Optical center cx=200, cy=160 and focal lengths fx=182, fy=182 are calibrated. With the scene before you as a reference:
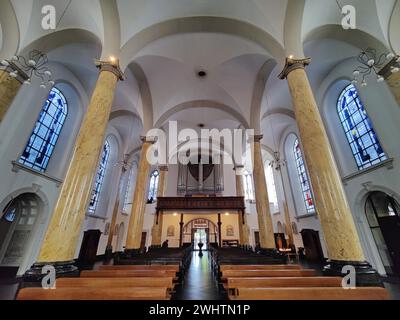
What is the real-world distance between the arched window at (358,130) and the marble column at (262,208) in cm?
382

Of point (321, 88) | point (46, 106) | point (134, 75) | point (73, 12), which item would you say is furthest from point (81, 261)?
point (321, 88)

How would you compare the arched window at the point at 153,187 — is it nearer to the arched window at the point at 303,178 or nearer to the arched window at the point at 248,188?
the arched window at the point at 248,188

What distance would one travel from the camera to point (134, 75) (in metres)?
8.46

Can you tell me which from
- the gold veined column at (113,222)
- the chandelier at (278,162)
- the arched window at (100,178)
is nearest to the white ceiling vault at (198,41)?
the arched window at (100,178)

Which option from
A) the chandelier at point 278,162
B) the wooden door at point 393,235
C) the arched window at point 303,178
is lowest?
the wooden door at point 393,235

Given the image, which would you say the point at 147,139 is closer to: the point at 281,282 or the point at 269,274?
the point at 269,274

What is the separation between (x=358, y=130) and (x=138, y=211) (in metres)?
9.74

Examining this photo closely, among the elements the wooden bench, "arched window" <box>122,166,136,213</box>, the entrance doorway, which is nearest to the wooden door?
the wooden bench

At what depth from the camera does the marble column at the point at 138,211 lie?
7156 millimetres

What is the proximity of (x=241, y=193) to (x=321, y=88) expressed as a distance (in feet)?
25.2

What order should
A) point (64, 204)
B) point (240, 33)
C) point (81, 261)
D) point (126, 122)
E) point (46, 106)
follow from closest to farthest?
point (64, 204) < point (240, 33) < point (46, 106) < point (81, 261) < point (126, 122)

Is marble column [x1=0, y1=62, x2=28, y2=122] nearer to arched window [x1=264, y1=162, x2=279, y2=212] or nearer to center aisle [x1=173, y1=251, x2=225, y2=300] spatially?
center aisle [x1=173, y1=251, x2=225, y2=300]

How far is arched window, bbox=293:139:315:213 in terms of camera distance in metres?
10.8

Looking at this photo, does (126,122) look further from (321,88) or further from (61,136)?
(321,88)
